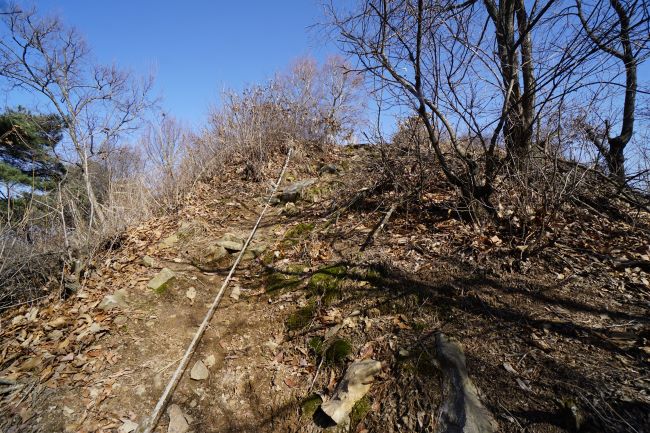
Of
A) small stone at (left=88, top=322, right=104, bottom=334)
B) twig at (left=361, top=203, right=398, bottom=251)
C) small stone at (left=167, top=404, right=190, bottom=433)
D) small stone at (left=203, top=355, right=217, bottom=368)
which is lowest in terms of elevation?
small stone at (left=167, top=404, right=190, bottom=433)

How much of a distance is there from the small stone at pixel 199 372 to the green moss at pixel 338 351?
3.91 ft

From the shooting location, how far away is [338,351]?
2918 mm

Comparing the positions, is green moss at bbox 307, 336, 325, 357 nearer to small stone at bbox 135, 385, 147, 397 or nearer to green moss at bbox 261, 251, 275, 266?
small stone at bbox 135, 385, 147, 397

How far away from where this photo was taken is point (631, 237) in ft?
11.2

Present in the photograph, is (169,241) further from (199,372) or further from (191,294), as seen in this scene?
(199,372)

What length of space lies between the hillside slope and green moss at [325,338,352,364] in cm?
1

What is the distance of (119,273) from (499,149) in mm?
5489

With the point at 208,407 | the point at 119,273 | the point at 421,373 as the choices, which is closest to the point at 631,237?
the point at 421,373

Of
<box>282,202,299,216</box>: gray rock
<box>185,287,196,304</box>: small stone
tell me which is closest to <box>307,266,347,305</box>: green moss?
<box>185,287,196,304</box>: small stone

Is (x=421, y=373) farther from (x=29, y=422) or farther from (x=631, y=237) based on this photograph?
(x=29, y=422)

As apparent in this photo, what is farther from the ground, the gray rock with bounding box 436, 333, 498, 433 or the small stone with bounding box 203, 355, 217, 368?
the gray rock with bounding box 436, 333, 498, 433

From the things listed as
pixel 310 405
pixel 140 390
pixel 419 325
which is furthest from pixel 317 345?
pixel 140 390

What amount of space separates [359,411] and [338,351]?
1.89 ft

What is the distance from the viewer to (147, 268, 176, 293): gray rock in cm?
409
